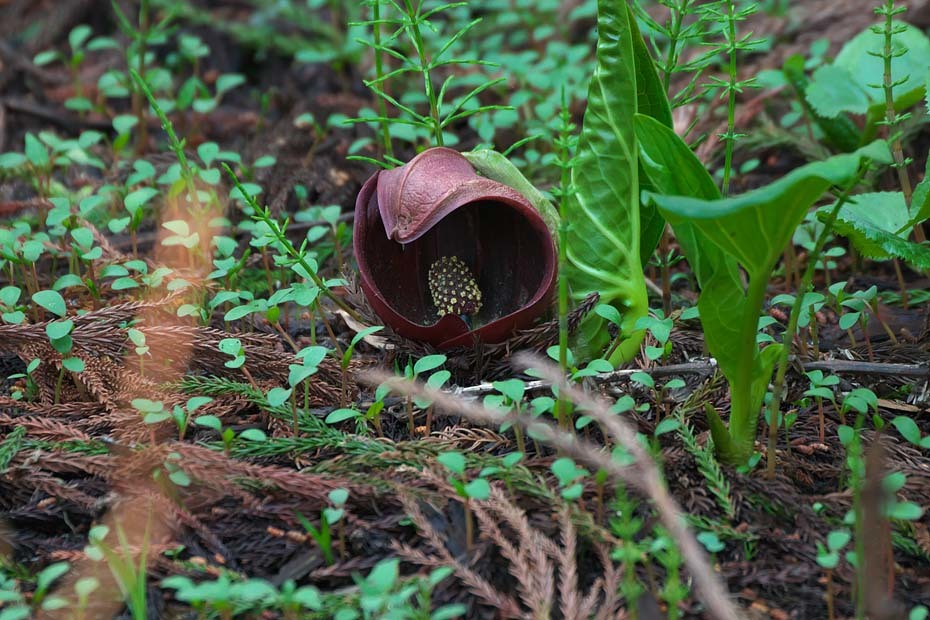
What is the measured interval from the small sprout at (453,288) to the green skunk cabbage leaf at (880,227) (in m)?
0.67

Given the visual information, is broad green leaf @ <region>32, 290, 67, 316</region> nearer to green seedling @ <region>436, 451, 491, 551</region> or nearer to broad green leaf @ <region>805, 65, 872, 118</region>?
green seedling @ <region>436, 451, 491, 551</region>

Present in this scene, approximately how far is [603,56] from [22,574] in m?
1.31

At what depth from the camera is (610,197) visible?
1838 mm

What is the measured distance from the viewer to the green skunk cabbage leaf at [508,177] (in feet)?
6.24

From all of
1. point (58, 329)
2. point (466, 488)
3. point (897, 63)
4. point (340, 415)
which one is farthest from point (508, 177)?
point (897, 63)

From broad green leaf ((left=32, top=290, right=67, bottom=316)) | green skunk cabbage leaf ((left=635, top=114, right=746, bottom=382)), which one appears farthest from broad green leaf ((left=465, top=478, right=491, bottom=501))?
broad green leaf ((left=32, top=290, right=67, bottom=316))

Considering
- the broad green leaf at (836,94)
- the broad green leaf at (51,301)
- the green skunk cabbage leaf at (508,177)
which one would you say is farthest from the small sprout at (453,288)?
the broad green leaf at (836,94)

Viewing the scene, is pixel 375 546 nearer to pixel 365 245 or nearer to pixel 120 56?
pixel 365 245

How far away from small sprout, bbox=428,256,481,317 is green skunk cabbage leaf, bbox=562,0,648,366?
207 mm

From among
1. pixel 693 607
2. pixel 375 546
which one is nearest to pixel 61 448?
pixel 375 546

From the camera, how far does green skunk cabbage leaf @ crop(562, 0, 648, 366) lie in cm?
179

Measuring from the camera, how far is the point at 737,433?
157cm

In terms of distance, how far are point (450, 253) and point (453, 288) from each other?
106 millimetres

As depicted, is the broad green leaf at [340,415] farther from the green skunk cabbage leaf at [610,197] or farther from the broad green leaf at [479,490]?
the green skunk cabbage leaf at [610,197]
